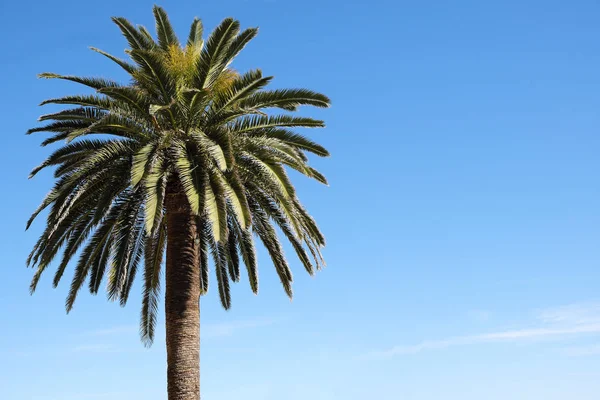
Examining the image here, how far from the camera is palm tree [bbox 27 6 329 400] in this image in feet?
61.2

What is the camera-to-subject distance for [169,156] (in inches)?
763

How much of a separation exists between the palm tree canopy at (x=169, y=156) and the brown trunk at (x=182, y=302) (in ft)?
2.10

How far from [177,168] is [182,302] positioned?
3.56m

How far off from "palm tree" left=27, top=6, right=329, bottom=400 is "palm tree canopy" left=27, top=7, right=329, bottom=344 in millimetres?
31

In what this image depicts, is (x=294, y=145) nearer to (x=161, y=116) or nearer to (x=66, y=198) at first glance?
(x=161, y=116)

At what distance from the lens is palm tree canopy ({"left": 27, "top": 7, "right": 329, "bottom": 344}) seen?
1852 centimetres

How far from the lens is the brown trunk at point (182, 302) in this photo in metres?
18.9

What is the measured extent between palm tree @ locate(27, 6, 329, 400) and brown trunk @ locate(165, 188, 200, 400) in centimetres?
3

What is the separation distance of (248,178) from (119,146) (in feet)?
11.5

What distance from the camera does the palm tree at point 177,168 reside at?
18641 millimetres

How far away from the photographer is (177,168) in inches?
733

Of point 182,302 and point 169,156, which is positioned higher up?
point 169,156

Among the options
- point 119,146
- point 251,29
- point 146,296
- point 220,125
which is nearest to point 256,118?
point 220,125

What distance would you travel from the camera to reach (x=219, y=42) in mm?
19516
